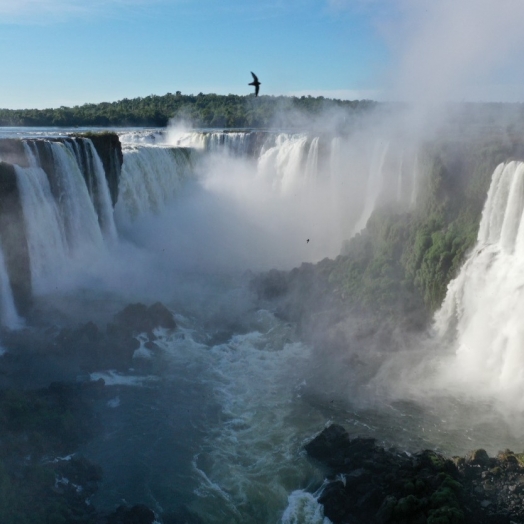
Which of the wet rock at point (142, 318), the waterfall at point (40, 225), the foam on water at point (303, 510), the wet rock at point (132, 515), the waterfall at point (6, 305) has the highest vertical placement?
the waterfall at point (40, 225)

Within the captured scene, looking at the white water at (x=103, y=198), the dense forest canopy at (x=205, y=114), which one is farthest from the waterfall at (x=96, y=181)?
the dense forest canopy at (x=205, y=114)

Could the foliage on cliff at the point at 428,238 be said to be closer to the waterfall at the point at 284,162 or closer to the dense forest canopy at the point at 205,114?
the waterfall at the point at 284,162

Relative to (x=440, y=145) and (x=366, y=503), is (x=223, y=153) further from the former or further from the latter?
(x=366, y=503)

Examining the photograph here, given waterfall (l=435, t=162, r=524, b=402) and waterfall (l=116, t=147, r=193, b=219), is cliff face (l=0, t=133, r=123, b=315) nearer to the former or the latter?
waterfall (l=116, t=147, r=193, b=219)

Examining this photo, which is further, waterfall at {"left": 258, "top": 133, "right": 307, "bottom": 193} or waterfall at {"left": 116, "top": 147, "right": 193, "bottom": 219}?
waterfall at {"left": 258, "top": 133, "right": 307, "bottom": 193}

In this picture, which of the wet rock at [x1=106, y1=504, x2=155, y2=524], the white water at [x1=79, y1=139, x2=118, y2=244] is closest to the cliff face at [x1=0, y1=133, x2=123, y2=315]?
the white water at [x1=79, y1=139, x2=118, y2=244]
